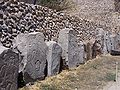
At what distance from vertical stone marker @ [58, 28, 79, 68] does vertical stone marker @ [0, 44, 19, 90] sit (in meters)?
2.74

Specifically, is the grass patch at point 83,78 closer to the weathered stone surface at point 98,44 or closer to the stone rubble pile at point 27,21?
the weathered stone surface at point 98,44

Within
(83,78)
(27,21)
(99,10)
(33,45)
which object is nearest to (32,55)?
(33,45)

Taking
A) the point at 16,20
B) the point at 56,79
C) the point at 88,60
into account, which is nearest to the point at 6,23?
the point at 16,20

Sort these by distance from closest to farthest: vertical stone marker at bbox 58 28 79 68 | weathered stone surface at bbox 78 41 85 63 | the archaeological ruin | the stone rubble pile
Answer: the archaeological ruin < the stone rubble pile < vertical stone marker at bbox 58 28 79 68 < weathered stone surface at bbox 78 41 85 63

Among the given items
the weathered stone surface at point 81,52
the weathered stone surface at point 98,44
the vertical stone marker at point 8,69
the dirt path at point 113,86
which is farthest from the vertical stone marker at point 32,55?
the weathered stone surface at point 98,44

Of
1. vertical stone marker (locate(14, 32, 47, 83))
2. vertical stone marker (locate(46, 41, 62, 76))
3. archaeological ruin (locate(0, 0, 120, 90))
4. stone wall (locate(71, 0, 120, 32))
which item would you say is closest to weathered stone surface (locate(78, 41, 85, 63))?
archaeological ruin (locate(0, 0, 120, 90))

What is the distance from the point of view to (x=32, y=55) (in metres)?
6.72

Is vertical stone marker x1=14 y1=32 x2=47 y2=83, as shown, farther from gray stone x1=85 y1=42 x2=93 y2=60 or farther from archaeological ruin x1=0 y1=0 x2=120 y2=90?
gray stone x1=85 y1=42 x2=93 y2=60

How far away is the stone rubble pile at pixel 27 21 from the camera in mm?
6980

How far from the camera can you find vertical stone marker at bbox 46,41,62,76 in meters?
7.42

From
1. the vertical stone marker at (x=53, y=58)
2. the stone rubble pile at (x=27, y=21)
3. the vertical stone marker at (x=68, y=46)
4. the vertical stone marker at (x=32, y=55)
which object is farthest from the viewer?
the vertical stone marker at (x=68, y=46)

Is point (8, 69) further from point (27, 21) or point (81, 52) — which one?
point (81, 52)

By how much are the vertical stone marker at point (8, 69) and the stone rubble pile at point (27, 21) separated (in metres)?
1.19

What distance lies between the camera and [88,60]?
33.7ft
